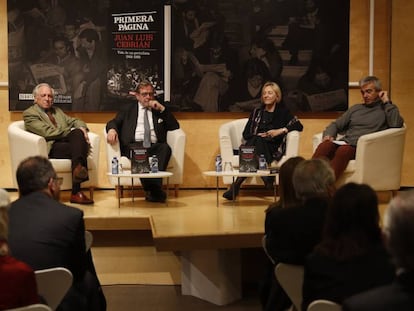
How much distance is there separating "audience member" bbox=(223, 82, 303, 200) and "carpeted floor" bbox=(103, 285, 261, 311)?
1.53 meters

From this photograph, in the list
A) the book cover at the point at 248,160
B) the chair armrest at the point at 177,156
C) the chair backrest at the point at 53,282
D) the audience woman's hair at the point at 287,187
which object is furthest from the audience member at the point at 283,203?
the chair armrest at the point at 177,156

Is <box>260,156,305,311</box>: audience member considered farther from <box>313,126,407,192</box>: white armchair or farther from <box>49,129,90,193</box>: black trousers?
<box>49,129,90,193</box>: black trousers

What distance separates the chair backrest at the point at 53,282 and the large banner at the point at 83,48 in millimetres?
4551

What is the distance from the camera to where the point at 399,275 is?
61.4 inches

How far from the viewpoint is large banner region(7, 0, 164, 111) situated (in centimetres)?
675

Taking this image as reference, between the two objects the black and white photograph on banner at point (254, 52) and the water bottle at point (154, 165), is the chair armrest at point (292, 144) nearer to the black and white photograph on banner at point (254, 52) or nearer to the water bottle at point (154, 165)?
the black and white photograph on banner at point (254, 52)

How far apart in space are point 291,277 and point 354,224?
543 mm

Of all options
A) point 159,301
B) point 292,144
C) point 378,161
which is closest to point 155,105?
point 292,144

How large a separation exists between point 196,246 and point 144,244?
45.2 inches

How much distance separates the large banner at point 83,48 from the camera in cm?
675

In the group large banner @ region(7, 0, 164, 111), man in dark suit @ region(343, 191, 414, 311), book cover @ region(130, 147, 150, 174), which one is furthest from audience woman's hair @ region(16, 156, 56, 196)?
large banner @ region(7, 0, 164, 111)

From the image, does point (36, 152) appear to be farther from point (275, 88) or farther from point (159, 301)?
point (275, 88)

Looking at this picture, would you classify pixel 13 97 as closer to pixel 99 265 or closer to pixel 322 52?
pixel 99 265

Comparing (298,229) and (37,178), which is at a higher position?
(37,178)
